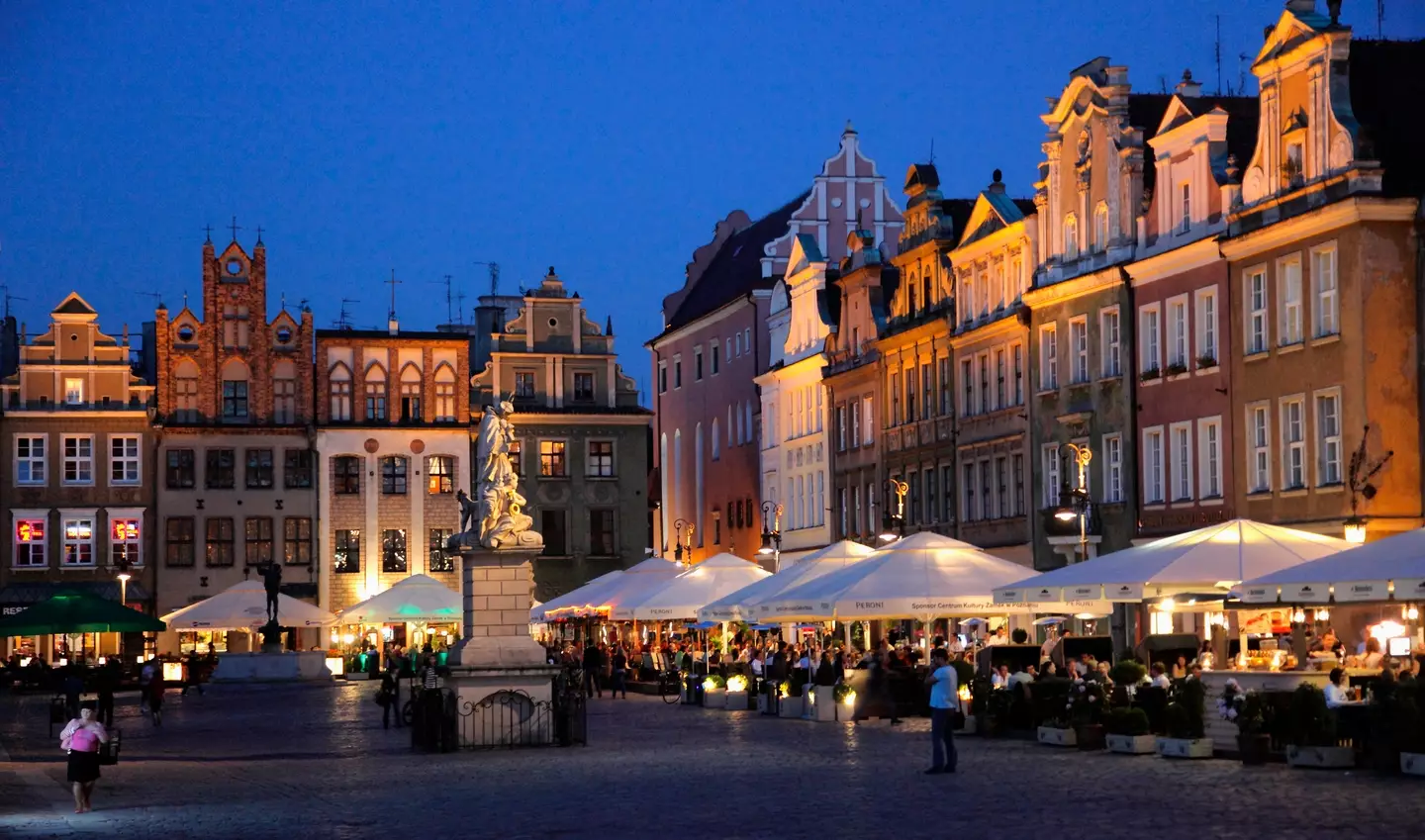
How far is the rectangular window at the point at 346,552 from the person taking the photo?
8725 centimetres

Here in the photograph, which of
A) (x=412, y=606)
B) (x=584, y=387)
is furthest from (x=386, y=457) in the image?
(x=412, y=606)

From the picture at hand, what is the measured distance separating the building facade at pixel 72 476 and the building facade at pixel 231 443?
3.64 feet

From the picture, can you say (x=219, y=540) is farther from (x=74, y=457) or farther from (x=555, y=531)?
(x=555, y=531)

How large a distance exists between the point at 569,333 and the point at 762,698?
148 ft

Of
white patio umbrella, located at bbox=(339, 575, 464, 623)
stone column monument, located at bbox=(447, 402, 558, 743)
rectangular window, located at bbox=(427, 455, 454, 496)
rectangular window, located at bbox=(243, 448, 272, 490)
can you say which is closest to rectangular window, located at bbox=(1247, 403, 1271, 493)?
stone column monument, located at bbox=(447, 402, 558, 743)

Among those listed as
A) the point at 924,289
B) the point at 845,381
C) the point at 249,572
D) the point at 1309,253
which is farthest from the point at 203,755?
the point at 249,572

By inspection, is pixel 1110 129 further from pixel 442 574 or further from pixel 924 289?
pixel 442 574

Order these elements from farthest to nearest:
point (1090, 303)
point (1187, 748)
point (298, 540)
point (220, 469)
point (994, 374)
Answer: point (298, 540)
point (220, 469)
point (994, 374)
point (1090, 303)
point (1187, 748)

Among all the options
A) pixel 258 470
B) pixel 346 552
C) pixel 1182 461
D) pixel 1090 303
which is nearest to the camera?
pixel 1182 461

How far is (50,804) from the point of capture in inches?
1034

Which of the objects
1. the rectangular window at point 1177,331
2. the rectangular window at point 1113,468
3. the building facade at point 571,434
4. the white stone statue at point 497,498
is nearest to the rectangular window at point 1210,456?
the rectangular window at point 1177,331

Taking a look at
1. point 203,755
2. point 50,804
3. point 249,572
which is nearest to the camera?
point 50,804

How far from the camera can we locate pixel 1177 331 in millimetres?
48688

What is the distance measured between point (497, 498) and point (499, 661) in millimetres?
2443
